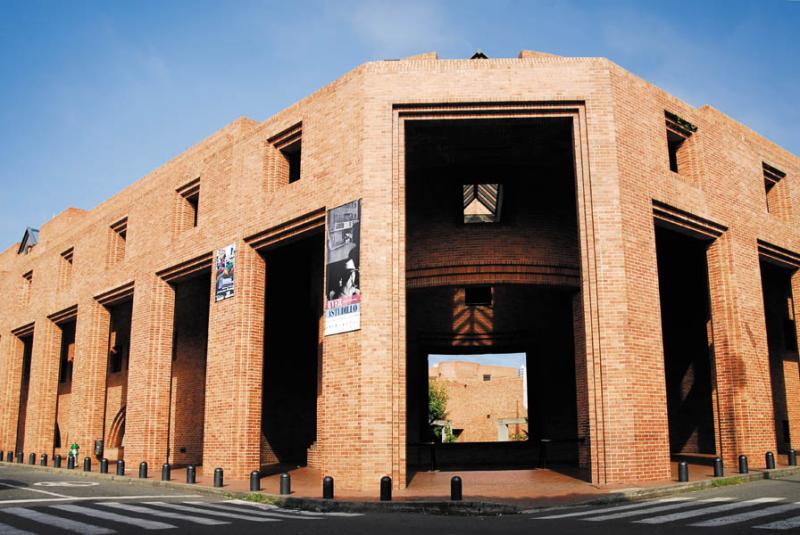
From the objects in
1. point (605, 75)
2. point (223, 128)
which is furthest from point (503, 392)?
point (605, 75)

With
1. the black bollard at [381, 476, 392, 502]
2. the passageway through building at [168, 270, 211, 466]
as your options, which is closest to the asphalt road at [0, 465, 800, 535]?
the black bollard at [381, 476, 392, 502]

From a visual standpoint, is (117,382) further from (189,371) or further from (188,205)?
(188,205)

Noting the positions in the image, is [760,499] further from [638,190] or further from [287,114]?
[287,114]

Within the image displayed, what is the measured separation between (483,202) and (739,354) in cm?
927

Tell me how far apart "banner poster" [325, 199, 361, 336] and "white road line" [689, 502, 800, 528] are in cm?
802

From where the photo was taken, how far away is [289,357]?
2577 cm

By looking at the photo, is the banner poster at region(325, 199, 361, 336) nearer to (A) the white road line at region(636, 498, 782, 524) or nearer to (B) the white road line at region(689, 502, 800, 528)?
(A) the white road line at region(636, 498, 782, 524)

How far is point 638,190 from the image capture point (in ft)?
53.4

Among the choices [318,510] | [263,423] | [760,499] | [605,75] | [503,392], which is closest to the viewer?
[760,499]

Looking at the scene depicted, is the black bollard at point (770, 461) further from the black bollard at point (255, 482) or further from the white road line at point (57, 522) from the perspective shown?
the white road line at point (57, 522)

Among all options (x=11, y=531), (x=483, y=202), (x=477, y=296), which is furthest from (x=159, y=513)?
(x=483, y=202)

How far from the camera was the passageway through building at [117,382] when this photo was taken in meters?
28.8

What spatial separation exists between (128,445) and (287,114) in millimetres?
11920

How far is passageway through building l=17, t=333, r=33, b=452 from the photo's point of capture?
34.3 metres
